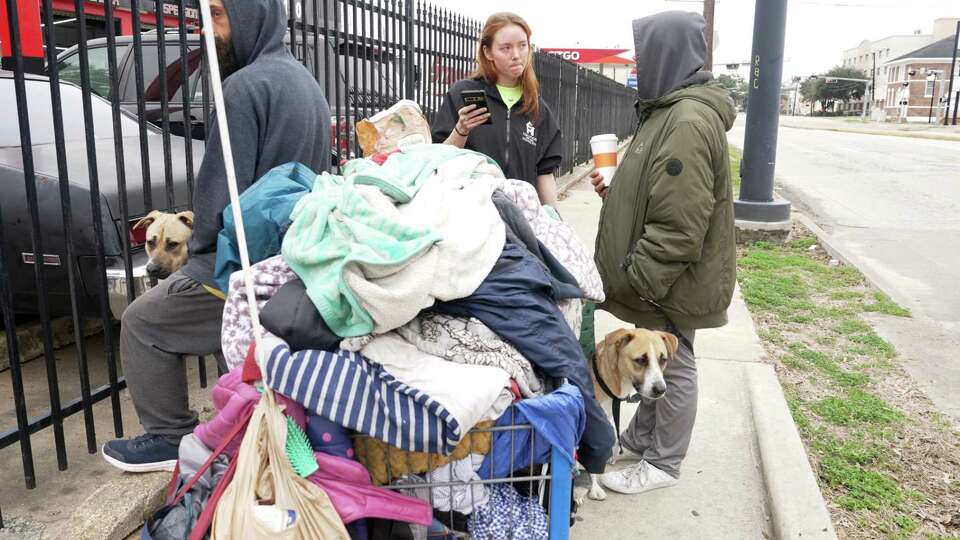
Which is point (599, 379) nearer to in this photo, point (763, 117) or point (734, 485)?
point (734, 485)

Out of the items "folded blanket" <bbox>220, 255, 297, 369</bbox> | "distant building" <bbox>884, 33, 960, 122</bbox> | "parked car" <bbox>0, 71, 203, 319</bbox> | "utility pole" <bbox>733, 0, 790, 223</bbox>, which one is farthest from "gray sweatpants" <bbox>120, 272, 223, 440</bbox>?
"distant building" <bbox>884, 33, 960, 122</bbox>

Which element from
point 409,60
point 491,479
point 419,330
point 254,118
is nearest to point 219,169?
point 254,118

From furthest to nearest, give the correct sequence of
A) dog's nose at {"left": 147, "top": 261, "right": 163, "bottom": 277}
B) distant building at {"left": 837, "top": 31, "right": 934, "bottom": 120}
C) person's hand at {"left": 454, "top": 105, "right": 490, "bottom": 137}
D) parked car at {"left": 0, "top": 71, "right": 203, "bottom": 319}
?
distant building at {"left": 837, "top": 31, "right": 934, "bottom": 120} < person's hand at {"left": 454, "top": 105, "right": 490, "bottom": 137} < parked car at {"left": 0, "top": 71, "right": 203, "bottom": 319} < dog's nose at {"left": 147, "top": 261, "right": 163, "bottom": 277}

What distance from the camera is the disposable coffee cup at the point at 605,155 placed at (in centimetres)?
333

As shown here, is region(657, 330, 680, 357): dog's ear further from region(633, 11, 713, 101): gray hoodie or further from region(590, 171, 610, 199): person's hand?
region(633, 11, 713, 101): gray hoodie

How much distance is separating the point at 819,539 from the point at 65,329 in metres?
4.21

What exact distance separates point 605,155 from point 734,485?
1641 millimetres

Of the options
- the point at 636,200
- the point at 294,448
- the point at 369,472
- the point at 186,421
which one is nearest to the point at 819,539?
the point at 636,200

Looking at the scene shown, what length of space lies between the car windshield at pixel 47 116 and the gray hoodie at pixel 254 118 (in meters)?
2.00

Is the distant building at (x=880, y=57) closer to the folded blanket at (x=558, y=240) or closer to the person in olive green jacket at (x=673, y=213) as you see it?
the person in olive green jacket at (x=673, y=213)

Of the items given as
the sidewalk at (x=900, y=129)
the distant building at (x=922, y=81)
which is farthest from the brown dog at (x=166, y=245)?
the distant building at (x=922, y=81)

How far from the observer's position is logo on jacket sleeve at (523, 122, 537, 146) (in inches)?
158

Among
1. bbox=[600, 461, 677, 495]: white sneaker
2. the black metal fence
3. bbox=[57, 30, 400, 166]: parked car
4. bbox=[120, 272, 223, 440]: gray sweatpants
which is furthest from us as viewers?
bbox=[57, 30, 400, 166]: parked car

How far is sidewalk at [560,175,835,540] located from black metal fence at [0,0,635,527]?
87.3 inches
